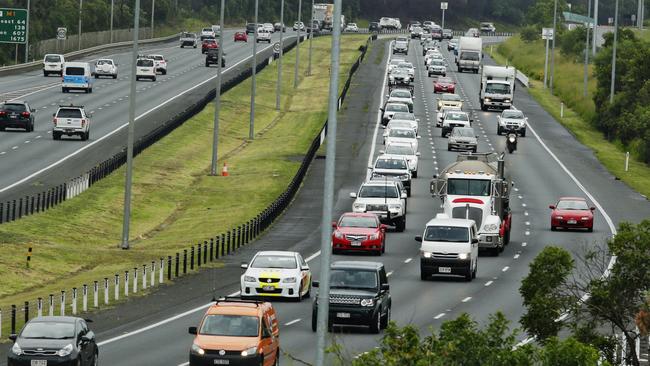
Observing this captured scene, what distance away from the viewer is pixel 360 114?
114312mm

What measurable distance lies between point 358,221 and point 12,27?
72679 millimetres

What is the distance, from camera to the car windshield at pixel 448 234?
50.1 metres

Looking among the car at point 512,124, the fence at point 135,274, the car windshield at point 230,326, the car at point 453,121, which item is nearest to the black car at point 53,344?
the car windshield at point 230,326

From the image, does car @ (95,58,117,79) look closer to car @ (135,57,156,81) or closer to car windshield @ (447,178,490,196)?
car @ (135,57,156,81)

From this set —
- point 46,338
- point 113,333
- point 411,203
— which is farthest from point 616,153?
point 46,338

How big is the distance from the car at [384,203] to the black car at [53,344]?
32.8 metres

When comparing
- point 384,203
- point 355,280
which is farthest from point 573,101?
point 355,280

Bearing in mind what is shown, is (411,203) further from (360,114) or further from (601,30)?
(601,30)

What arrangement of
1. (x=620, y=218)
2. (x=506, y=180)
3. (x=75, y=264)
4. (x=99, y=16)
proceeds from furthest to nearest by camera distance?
(x=99, y=16) → (x=620, y=218) → (x=506, y=180) → (x=75, y=264)

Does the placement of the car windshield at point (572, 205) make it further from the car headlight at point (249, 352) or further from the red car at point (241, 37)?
the red car at point (241, 37)

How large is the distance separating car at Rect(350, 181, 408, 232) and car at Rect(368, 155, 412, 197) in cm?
804

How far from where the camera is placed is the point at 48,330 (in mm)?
29969

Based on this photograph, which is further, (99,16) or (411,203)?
(99,16)

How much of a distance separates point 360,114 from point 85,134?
29.8 m
